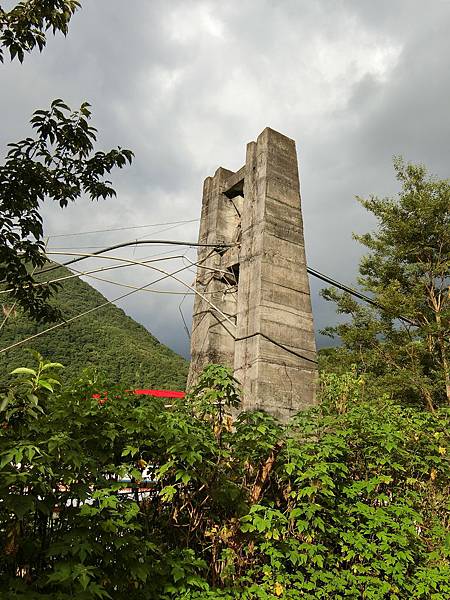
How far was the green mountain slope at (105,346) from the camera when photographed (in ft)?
83.6

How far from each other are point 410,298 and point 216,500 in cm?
1178

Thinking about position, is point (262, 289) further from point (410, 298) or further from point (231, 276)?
point (410, 298)

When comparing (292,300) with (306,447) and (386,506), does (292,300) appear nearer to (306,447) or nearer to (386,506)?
(306,447)

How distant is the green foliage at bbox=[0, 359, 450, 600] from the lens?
2.32 meters

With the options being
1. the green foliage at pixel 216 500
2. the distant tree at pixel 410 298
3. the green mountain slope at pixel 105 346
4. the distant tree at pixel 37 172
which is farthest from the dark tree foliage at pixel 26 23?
the green mountain slope at pixel 105 346

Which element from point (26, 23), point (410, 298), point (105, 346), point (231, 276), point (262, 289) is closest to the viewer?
point (26, 23)

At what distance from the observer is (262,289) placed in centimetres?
479

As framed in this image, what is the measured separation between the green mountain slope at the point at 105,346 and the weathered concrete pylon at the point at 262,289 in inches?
679

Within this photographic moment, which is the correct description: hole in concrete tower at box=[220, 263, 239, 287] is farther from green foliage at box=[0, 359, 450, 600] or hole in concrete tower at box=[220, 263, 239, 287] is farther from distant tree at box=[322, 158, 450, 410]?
distant tree at box=[322, 158, 450, 410]

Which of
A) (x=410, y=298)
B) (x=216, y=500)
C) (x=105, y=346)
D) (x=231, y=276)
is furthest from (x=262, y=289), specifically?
(x=105, y=346)

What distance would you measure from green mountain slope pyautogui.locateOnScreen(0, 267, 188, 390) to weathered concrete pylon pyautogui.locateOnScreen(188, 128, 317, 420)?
17.2m

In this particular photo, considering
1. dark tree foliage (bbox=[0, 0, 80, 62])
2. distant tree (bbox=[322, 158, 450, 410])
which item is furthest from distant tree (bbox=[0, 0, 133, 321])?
distant tree (bbox=[322, 158, 450, 410])

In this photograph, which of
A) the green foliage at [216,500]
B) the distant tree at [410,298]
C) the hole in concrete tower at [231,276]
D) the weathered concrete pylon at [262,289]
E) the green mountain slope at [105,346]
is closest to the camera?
the green foliage at [216,500]

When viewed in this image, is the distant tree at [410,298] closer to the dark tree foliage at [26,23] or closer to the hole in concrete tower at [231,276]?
the hole in concrete tower at [231,276]
